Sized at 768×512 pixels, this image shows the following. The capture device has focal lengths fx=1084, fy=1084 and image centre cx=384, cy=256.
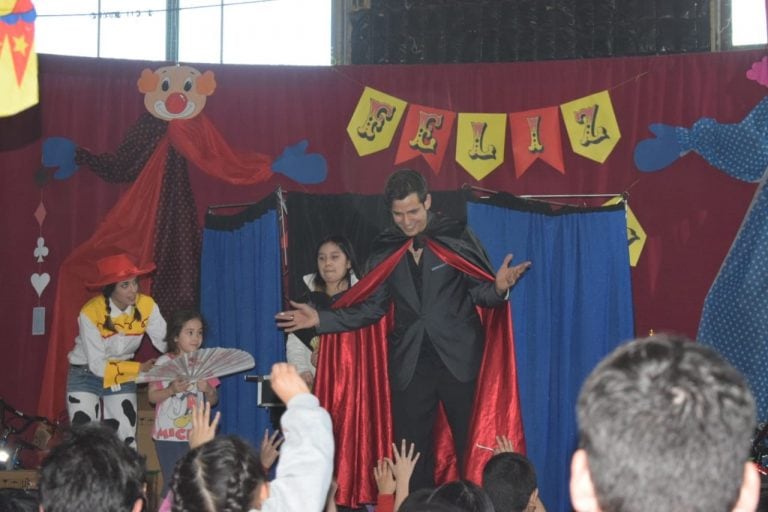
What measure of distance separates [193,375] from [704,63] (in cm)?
369

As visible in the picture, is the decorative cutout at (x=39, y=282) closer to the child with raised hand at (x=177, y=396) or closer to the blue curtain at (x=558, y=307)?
the child with raised hand at (x=177, y=396)

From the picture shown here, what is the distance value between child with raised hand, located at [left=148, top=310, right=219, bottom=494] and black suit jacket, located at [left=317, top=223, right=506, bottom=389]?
90 cm

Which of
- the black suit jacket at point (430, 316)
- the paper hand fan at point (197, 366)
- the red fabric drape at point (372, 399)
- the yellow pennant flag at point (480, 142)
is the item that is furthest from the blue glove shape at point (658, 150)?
the paper hand fan at point (197, 366)

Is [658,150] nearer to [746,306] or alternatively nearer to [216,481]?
[746,306]

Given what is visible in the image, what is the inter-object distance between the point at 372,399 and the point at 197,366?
954mm

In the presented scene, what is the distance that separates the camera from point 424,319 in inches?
213

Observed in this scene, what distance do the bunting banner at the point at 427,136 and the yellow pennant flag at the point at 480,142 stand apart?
Answer: 9cm

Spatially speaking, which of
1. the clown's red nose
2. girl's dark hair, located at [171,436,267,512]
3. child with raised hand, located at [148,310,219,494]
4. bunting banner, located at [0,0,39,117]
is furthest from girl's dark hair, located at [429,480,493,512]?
the clown's red nose

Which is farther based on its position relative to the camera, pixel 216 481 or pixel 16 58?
pixel 16 58

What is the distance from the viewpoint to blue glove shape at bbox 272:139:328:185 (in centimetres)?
718

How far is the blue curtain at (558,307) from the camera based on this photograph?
6070 mm

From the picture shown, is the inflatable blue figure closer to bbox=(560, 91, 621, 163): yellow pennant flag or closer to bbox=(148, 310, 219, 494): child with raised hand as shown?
bbox=(148, 310, 219, 494): child with raised hand

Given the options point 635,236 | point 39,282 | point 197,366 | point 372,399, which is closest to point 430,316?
point 372,399

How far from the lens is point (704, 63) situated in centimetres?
680
